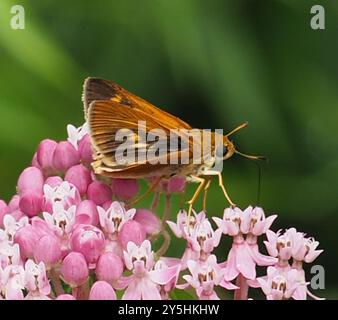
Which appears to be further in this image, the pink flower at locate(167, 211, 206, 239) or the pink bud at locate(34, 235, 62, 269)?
the pink flower at locate(167, 211, 206, 239)

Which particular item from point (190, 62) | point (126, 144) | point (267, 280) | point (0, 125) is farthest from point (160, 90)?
point (267, 280)

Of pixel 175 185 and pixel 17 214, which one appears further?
pixel 175 185

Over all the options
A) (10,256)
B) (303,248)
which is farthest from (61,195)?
(303,248)

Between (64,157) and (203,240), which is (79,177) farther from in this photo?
(203,240)

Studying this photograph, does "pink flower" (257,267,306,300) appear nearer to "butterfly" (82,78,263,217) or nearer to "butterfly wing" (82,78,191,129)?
"butterfly" (82,78,263,217)

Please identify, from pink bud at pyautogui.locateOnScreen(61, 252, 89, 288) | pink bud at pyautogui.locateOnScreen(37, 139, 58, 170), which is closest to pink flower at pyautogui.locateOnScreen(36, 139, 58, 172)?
pink bud at pyautogui.locateOnScreen(37, 139, 58, 170)
